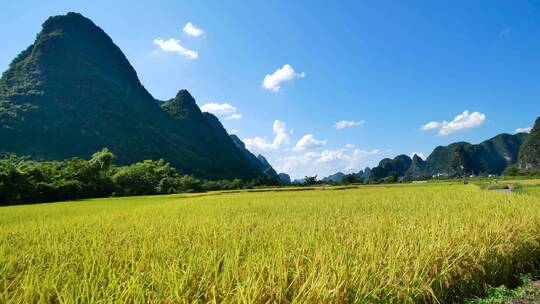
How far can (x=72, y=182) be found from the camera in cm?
3356

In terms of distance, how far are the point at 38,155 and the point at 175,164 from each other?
35.2 metres

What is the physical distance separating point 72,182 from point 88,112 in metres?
61.3

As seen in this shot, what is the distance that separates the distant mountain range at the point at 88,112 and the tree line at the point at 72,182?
2944 cm

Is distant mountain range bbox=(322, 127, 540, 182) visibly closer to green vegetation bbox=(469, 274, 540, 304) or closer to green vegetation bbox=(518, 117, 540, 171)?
green vegetation bbox=(518, 117, 540, 171)

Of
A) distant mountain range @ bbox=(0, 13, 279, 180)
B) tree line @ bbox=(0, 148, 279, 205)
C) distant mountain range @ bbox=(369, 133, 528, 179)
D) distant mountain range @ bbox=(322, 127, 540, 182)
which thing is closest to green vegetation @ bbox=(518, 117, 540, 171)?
distant mountain range @ bbox=(322, 127, 540, 182)

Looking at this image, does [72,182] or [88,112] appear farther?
[88,112]

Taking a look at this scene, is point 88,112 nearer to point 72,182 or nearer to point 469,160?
point 72,182

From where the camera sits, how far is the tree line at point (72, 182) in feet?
93.5

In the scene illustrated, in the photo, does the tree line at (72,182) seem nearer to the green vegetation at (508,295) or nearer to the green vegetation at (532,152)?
the green vegetation at (508,295)

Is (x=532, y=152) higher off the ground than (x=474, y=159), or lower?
lower

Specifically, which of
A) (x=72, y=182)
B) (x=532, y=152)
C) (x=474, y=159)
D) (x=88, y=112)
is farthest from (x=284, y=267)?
(x=474, y=159)

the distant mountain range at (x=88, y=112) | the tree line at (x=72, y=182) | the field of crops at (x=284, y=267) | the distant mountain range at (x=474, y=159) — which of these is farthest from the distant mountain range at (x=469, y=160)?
the field of crops at (x=284, y=267)

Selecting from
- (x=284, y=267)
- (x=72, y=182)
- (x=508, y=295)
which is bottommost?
(x=508, y=295)

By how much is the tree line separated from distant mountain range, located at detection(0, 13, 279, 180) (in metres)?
29.4
